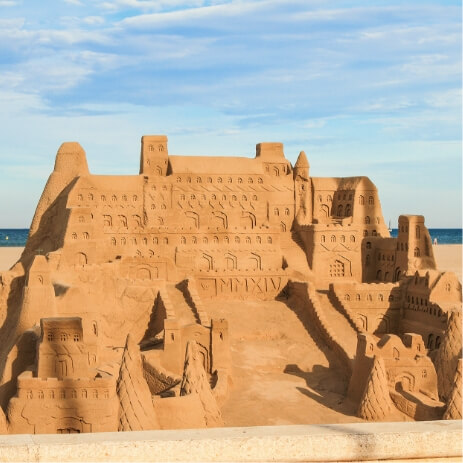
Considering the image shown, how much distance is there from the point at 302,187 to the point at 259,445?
40.8m

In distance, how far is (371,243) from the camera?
4391cm

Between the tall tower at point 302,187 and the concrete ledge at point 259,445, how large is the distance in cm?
3988

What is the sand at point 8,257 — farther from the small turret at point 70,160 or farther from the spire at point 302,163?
the spire at point 302,163

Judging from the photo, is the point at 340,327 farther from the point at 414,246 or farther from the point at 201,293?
the point at 414,246

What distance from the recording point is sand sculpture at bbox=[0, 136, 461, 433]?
21.7m

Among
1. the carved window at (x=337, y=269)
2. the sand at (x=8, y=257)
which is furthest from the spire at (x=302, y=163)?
the sand at (x=8, y=257)

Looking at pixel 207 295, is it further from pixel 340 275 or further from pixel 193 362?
pixel 193 362

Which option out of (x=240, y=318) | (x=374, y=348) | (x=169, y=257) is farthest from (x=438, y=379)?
(x=169, y=257)

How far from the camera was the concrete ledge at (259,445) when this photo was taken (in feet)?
17.2

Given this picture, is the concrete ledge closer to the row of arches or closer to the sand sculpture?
the sand sculpture

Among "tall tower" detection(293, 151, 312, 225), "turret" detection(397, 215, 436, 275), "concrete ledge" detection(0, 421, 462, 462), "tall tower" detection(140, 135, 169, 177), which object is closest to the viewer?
"concrete ledge" detection(0, 421, 462, 462)

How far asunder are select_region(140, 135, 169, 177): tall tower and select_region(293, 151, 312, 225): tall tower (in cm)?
836

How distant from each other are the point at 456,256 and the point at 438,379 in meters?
73.9

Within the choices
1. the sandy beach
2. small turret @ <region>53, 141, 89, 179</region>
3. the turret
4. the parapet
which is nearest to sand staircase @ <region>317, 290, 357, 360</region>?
the turret
